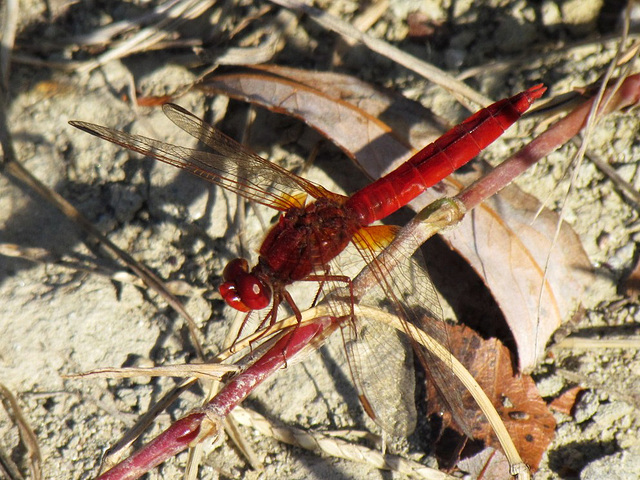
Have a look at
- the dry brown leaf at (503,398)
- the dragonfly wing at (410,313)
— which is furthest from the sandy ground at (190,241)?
the dragonfly wing at (410,313)

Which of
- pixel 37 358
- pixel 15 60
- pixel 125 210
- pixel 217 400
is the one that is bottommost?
pixel 217 400

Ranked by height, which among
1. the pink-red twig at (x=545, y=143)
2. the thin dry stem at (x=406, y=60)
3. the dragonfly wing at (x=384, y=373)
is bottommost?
the dragonfly wing at (x=384, y=373)

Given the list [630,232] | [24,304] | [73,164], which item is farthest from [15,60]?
[630,232]

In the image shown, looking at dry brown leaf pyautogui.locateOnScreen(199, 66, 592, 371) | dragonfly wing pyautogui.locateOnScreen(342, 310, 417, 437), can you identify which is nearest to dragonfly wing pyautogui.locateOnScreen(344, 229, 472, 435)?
dragonfly wing pyautogui.locateOnScreen(342, 310, 417, 437)

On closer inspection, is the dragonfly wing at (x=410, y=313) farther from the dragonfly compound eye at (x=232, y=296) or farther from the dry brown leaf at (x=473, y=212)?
the dragonfly compound eye at (x=232, y=296)

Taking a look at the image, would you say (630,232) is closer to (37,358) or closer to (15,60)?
(37,358)

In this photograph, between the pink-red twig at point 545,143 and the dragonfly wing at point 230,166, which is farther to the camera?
the dragonfly wing at point 230,166

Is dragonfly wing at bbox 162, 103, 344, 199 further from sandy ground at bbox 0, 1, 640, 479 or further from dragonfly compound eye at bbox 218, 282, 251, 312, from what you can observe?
dragonfly compound eye at bbox 218, 282, 251, 312

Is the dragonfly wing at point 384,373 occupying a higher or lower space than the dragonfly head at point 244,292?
lower
